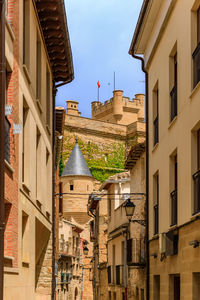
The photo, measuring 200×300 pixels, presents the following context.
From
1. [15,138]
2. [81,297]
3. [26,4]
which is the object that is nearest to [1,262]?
[15,138]

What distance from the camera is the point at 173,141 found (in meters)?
→ 15.3

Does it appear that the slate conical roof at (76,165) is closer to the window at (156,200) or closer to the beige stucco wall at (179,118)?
the window at (156,200)

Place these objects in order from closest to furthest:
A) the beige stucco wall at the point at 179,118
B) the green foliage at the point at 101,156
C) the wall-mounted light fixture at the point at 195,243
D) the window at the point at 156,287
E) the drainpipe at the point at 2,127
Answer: the drainpipe at the point at 2,127, the wall-mounted light fixture at the point at 195,243, the beige stucco wall at the point at 179,118, the window at the point at 156,287, the green foliage at the point at 101,156

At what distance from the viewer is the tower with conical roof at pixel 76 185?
6112 centimetres

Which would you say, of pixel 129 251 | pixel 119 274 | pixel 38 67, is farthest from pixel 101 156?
pixel 38 67

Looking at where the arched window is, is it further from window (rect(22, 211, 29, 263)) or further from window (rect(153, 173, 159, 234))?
window (rect(22, 211, 29, 263))

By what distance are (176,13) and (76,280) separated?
43.0 meters

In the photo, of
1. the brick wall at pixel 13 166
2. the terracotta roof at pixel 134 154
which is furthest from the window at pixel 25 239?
the terracotta roof at pixel 134 154

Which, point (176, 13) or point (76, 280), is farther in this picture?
point (76, 280)

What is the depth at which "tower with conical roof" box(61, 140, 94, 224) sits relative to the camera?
201 feet

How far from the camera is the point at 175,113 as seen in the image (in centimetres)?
1559

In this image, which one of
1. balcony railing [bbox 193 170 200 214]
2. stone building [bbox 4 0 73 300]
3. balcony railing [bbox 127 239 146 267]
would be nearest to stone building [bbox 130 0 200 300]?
balcony railing [bbox 193 170 200 214]

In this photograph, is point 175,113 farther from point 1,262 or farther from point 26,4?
point 1,262

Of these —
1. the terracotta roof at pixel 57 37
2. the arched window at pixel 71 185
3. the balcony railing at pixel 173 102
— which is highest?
the arched window at pixel 71 185
